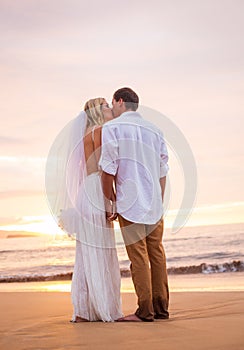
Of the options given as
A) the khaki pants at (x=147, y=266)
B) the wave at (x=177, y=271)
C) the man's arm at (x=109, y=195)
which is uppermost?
the man's arm at (x=109, y=195)

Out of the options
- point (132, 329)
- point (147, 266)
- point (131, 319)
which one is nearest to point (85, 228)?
point (147, 266)

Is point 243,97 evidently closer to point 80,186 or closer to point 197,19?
point 197,19

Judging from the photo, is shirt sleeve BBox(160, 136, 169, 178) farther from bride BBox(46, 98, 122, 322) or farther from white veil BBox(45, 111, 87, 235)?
white veil BBox(45, 111, 87, 235)

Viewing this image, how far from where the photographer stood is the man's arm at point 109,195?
4602 millimetres

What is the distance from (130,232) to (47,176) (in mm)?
849

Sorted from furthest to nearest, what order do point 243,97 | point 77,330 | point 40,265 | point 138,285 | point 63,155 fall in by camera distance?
point 40,265, point 243,97, point 63,155, point 138,285, point 77,330

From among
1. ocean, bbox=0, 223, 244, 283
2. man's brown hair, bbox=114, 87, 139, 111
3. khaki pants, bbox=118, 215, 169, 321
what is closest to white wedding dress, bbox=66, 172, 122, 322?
khaki pants, bbox=118, 215, 169, 321

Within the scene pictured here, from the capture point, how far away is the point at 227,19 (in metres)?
10.1

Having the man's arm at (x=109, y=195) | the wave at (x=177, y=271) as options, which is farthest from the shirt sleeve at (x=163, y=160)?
the wave at (x=177, y=271)

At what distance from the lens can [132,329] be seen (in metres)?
4.02

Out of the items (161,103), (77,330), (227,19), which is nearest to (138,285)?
(77,330)

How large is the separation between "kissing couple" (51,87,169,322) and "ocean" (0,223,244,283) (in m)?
5.34

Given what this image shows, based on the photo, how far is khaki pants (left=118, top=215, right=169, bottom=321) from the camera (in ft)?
15.0

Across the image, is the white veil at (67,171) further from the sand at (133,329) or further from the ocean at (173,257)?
the ocean at (173,257)
